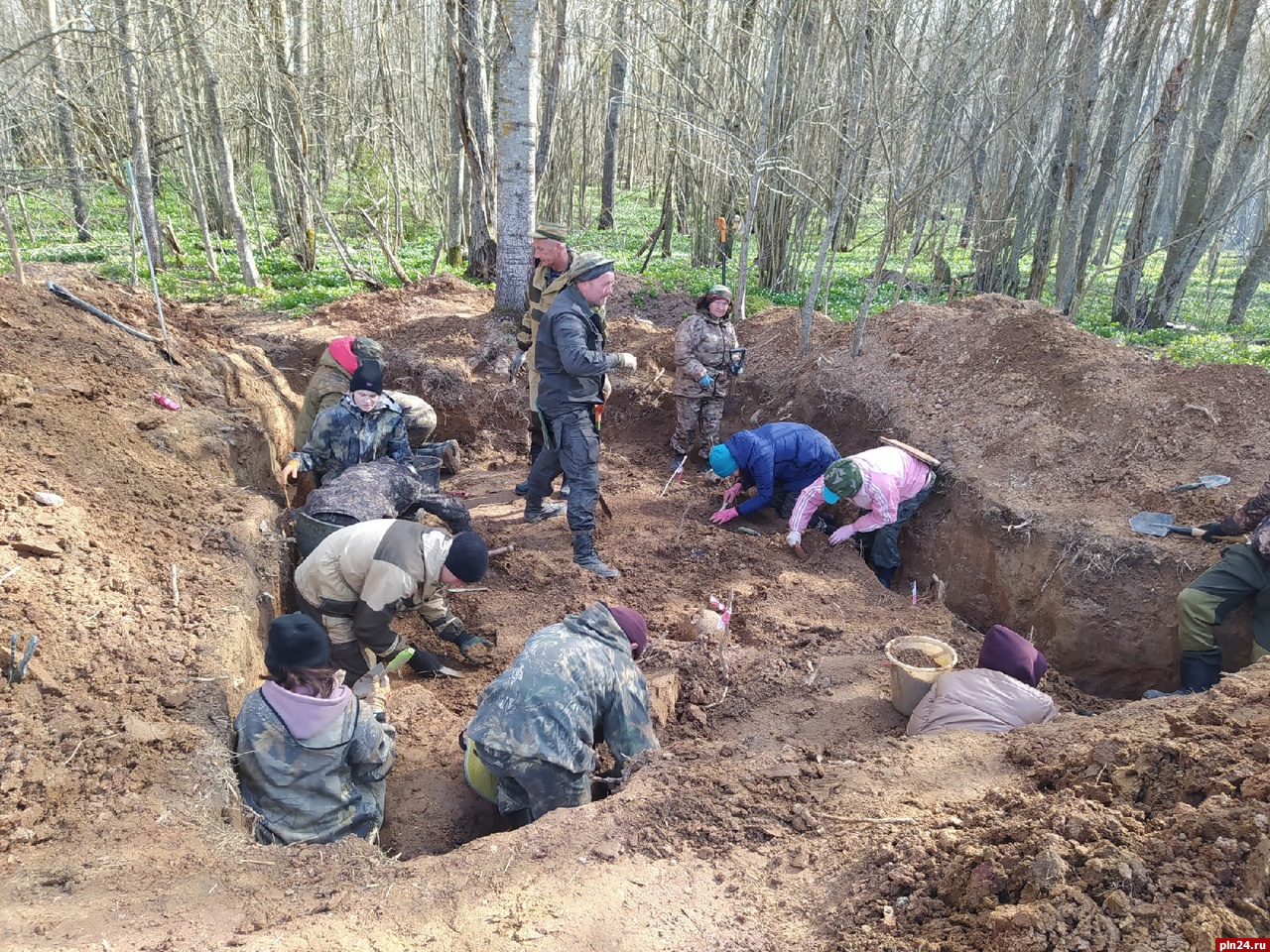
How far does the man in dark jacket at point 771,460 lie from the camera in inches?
231

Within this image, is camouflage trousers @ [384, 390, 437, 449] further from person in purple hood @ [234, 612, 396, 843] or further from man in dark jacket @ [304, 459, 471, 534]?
person in purple hood @ [234, 612, 396, 843]

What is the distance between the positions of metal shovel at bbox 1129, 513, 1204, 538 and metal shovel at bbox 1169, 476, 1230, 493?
26 centimetres

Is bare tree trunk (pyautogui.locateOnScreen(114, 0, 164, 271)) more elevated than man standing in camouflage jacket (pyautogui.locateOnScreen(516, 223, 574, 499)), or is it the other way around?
bare tree trunk (pyautogui.locateOnScreen(114, 0, 164, 271))

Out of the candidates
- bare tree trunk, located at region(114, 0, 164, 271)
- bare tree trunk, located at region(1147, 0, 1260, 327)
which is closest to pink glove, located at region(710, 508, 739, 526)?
bare tree trunk, located at region(114, 0, 164, 271)

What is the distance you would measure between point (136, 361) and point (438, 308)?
12.0 feet

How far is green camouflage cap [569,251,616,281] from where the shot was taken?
5004 millimetres

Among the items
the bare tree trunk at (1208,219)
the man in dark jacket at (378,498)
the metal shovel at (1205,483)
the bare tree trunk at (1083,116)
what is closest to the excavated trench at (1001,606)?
the man in dark jacket at (378,498)

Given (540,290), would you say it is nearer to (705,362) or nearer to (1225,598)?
(705,362)

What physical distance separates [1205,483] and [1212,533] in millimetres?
632

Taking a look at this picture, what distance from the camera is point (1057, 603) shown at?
4.86 m

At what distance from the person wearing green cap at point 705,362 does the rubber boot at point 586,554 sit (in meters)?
2.17

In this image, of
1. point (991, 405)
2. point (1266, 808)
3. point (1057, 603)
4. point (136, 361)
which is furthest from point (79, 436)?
point (991, 405)

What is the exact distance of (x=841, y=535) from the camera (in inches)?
220

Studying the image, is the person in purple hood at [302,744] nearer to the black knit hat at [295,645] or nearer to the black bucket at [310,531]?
the black knit hat at [295,645]
